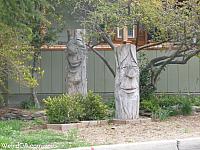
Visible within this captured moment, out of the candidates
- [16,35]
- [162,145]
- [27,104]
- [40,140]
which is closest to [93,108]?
[16,35]

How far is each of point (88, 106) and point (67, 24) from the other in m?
6.14

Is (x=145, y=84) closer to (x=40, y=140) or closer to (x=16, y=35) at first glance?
(x=16, y=35)

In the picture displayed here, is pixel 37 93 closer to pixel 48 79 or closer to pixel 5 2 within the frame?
pixel 48 79

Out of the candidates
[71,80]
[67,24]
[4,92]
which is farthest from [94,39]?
[4,92]

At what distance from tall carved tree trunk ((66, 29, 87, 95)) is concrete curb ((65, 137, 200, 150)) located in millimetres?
6006

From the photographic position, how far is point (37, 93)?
1978 cm

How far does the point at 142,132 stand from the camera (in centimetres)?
1243

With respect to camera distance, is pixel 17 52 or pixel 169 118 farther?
pixel 169 118

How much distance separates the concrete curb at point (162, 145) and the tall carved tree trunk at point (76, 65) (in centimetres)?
601

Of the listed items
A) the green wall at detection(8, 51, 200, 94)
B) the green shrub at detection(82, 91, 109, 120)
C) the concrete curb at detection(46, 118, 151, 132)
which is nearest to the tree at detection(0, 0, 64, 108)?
the green shrub at detection(82, 91, 109, 120)

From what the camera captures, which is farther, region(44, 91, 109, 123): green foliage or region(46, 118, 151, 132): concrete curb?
region(44, 91, 109, 123): green foliage

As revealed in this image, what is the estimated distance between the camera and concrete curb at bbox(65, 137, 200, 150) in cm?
966

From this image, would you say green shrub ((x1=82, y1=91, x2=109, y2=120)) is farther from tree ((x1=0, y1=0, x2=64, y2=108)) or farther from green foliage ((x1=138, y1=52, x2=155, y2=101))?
green foliage ((x1=138, y1=52, x2=155, y2=101))

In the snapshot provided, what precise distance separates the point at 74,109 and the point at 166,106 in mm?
3800
